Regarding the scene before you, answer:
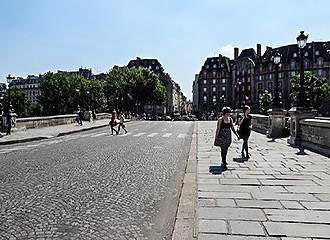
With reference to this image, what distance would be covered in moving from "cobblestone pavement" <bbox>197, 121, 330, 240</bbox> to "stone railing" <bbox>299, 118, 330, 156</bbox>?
6.73ft

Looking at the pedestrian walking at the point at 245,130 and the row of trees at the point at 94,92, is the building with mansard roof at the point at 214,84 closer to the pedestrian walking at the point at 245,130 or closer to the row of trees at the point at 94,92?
the row of trees at the point at 94,92

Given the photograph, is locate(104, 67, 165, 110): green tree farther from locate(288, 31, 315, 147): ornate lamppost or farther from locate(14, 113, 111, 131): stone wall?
locate(288, 31, 315, 147): ornate lamppost

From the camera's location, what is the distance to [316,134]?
14.6 m

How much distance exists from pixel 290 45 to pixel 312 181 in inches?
4037

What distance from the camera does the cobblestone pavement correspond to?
4.95 metres

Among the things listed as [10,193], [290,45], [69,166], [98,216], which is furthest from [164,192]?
[290,45]

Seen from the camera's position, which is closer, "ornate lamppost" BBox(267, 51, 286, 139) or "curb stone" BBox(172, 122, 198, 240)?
"curb stone" BBox(172, 122, 198, 240)

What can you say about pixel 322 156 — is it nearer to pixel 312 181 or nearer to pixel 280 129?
pixel 312 181

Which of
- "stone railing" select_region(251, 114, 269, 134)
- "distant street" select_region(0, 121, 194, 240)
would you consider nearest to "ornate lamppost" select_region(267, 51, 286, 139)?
"stone railing" select_region(251, 114, 269, 134)

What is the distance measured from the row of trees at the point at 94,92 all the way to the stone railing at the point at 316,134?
78911mm

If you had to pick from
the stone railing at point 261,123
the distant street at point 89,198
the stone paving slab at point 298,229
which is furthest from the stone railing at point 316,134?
the stone paving slab at point 298,229

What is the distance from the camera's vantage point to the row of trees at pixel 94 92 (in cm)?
9394

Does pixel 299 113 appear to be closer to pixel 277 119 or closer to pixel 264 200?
pixel 277 119

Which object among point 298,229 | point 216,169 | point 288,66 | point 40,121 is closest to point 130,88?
point 288,66
